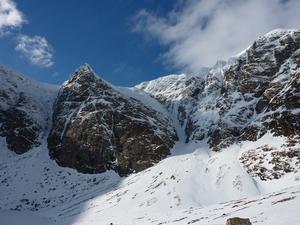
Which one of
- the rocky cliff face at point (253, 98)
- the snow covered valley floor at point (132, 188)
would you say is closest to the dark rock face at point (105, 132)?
the snow covered valley floor at point (132, 188)

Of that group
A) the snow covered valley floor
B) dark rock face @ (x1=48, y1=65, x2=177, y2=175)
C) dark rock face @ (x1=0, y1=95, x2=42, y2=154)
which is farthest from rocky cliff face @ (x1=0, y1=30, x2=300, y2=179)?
the snow covered valley floor

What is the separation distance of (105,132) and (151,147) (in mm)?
19751

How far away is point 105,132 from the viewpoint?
17025 cm

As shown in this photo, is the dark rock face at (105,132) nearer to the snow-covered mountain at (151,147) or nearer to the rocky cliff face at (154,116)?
the rocky cliff face at (154,116)

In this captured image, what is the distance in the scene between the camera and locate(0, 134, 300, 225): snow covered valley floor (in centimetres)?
11188

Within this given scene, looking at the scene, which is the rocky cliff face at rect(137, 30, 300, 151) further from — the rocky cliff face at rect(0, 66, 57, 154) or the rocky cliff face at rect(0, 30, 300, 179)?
the rocky cliff face at rect(0, 66, 57, 154)

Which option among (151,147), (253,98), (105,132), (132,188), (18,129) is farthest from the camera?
(18,129)

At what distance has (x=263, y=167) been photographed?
120m

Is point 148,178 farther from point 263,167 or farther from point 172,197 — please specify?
point 263,167

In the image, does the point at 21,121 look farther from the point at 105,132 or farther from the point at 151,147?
the point at 151,147

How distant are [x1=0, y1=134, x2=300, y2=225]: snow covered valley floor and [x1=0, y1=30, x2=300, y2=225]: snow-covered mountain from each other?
350 millimetres

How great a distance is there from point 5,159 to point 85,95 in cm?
4228

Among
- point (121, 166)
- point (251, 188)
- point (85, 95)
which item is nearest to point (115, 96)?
point (85, 95)

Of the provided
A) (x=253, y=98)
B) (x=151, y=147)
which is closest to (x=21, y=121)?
(x=151, y=147)
